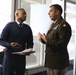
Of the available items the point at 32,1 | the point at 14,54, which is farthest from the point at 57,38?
the point at 32,1

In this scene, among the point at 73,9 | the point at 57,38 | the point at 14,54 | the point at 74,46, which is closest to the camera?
the point at 57,38

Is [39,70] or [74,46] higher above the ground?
[74,46]

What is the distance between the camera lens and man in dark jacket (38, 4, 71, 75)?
224 centimetres

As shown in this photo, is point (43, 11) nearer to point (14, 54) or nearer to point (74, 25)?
point (74, 25)

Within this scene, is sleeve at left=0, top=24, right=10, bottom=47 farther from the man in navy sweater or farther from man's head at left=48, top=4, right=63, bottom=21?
man's head at left=48, top=4, right=63, bottom=21

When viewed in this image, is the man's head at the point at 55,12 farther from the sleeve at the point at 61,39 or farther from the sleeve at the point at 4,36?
the sleeve at the point at 4,36

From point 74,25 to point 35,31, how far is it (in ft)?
3.47

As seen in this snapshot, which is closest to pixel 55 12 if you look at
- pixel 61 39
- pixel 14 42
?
pixel 61 39

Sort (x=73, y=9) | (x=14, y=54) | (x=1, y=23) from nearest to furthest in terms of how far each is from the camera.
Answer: (x=14, y=54) → (x=1, y=23) → (x=73, y=9)

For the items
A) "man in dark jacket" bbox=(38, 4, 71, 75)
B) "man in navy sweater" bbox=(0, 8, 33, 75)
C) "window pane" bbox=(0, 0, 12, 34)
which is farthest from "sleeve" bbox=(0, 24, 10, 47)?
"window pane" bbox=(0, 0, 12, 34)

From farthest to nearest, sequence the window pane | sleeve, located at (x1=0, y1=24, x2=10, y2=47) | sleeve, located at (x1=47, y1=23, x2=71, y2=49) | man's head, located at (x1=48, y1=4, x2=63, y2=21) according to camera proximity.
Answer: the window pane → sleeve, located at (x1=0, y1=24, x2=10, y2=47) → man's head, located at (x1=48, y1=4, x2=63, y2=21) → sleeve, located at (x1=47, y1=23, x2=71, y2=49)

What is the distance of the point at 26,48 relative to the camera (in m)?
2.73

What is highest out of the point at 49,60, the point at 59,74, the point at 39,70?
the point at 49,60

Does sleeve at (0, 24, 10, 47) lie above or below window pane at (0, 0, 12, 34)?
below
